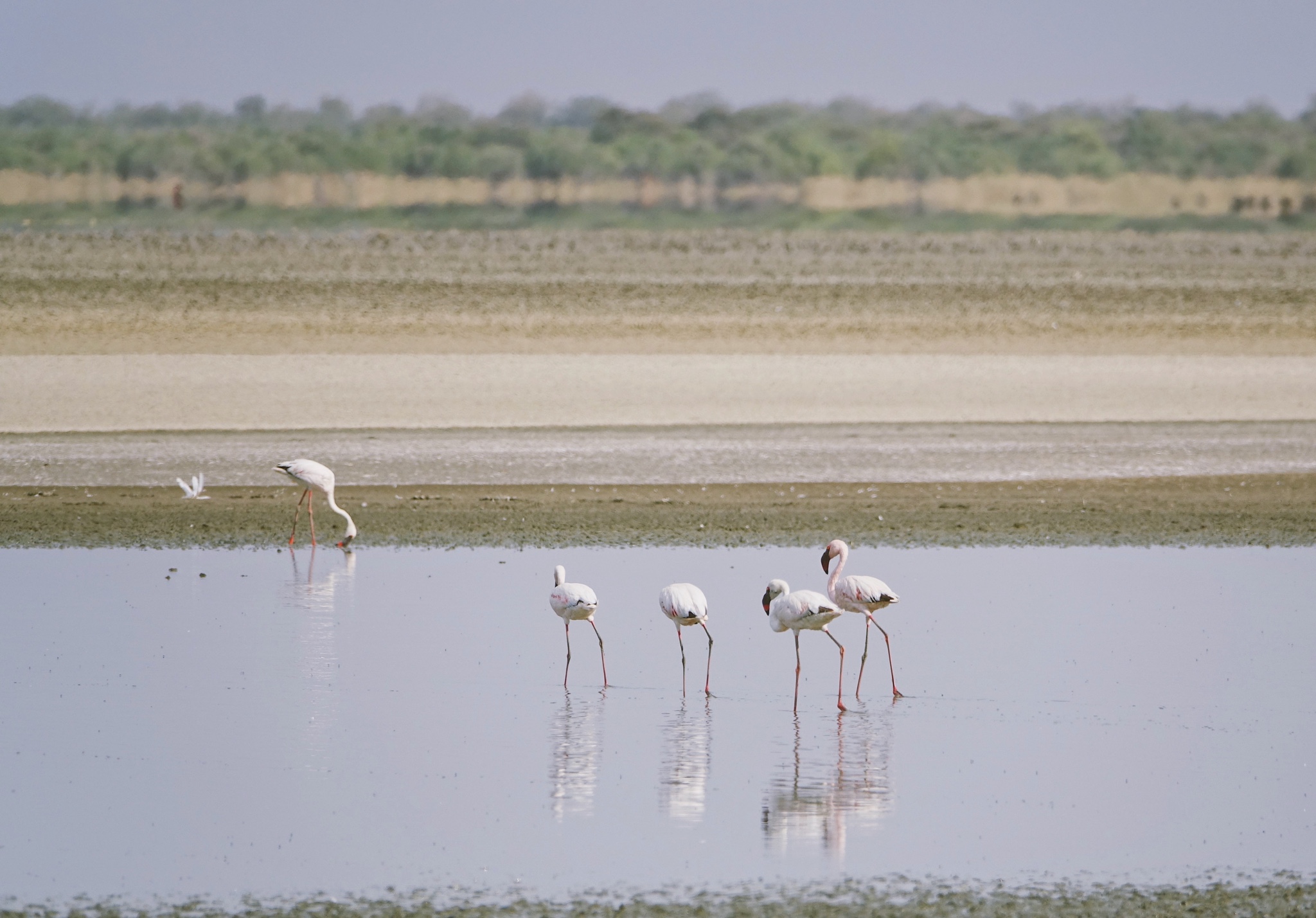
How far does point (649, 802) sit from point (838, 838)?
0.89m

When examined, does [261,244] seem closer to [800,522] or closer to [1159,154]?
[1159,154]

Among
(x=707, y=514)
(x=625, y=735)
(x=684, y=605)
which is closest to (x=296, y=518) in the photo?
(x=707, y=514)

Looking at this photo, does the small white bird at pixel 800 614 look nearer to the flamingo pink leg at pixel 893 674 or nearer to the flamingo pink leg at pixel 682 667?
the flamingo pink leg at pixel 893 674

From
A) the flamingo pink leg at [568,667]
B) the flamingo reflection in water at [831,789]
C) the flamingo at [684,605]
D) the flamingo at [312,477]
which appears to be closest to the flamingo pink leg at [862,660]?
the flamingo reflection in water at [831,789]

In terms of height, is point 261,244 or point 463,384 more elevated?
point 261,244

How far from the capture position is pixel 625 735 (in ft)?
29.0

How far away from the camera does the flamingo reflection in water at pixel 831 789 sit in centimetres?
719

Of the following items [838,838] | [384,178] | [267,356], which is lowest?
[838,838]

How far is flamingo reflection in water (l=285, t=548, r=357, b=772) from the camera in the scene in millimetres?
8609

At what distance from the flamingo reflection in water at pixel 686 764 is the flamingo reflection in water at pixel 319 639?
5.26 ft

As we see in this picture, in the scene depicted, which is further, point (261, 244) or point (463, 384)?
point (261, 244)

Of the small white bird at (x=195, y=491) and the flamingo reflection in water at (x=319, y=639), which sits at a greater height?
the small white bird at (x=195, y=491)

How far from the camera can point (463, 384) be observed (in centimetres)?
2553

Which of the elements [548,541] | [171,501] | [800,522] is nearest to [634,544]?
[548,541]
